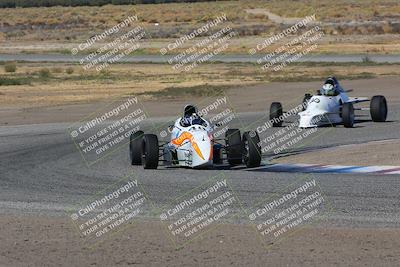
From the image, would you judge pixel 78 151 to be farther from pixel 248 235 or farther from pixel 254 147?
pixel 248 235

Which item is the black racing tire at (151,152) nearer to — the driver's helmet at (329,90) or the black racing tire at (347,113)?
the black racing tire at (347,113)

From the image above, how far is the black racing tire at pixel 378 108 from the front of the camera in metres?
29.4

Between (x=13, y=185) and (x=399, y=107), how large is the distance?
19.5m

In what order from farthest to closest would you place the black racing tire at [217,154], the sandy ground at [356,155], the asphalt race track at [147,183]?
the sandy ground at [356,155] < the black racing tire at [217,154] < the asphalt race track at [147,183]

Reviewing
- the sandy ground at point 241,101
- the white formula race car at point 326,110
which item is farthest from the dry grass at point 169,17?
the white formula race car at point 326,110

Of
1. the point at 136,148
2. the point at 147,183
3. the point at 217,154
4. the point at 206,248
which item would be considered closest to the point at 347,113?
the point at 217,154

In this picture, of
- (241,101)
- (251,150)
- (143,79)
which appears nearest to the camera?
(251,150)

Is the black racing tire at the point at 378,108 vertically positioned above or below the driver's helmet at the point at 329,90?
below

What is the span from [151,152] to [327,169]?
3.40 m

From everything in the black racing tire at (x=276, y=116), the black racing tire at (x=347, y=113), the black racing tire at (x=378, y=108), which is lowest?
the black racing tire at (x=378, y=108)

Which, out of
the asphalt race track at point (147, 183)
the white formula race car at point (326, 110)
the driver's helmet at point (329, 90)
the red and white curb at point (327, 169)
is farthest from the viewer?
the driver's helmet at point (329, 90)

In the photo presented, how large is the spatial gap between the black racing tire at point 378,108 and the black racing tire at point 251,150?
9.61 metres

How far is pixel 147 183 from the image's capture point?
18.5m

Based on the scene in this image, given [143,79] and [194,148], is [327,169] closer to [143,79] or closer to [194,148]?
[194,148]
